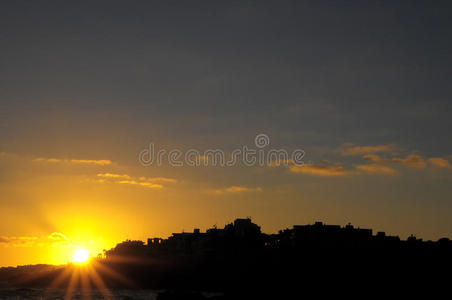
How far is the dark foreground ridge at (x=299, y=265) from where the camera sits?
10280 cm

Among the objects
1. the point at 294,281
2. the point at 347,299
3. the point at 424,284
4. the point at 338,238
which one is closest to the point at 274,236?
the point at 338,238

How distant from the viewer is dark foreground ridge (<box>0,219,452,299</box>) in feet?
337

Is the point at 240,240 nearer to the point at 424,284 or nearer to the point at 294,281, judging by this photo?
the point at 294,281

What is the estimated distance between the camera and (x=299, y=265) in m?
132

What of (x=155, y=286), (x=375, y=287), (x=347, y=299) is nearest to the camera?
(x=347, y=299)

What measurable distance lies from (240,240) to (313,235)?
36.7m

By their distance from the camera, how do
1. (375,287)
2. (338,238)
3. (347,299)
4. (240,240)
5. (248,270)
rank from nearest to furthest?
1. (347,299)
2. (375,287)
3. (248,270)
4. (338,238)
5. (240,240)

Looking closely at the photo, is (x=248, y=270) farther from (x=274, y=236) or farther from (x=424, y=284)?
(x=424, y=284)

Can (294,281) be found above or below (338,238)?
below

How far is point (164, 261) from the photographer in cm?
19550

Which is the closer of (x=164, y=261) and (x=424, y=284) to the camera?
(x=424, y=284)

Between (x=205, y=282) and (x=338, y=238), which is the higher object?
(x=338, y=238)

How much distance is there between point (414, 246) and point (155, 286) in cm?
8854

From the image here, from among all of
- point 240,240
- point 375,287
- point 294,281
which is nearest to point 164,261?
point 240,240
